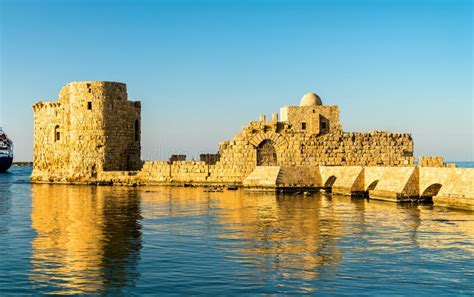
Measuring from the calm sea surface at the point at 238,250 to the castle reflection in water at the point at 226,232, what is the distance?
0.11 ft

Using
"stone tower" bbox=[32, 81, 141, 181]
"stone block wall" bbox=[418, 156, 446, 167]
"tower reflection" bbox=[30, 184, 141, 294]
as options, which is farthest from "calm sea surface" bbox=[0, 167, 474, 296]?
"stone tower" bbox=[32, 81, 141, 181]

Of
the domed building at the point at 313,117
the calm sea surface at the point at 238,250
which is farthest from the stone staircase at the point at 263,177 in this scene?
the calm sea surface at the point at 238,250

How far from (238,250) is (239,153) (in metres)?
21.2

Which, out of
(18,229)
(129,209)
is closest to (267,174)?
(129,209)

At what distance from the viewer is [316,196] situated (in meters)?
27.8

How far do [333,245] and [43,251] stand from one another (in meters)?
6.65

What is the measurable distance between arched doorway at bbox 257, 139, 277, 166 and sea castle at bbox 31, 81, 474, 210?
6 centimetres

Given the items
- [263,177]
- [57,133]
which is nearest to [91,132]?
[57,133]

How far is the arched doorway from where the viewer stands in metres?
34.3

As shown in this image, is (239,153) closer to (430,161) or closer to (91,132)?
(91,132)

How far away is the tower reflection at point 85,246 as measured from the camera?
33.5 feet

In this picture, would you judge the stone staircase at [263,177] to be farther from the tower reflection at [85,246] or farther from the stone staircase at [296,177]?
the tower reflection at [85,246]

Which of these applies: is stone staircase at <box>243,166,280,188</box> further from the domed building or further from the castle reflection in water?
the castle reflection in water

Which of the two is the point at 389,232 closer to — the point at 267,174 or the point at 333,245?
the point at 333,245
